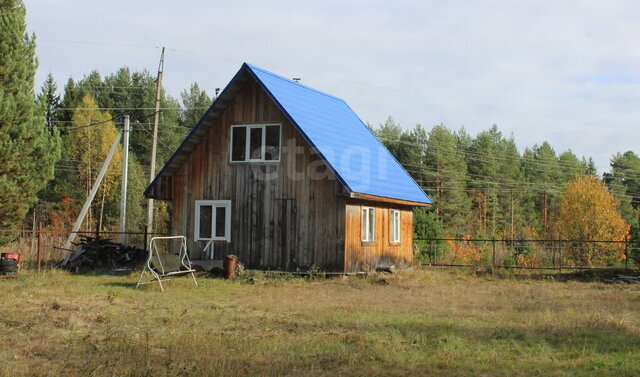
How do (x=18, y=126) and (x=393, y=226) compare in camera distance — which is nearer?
(x=18, y=126)

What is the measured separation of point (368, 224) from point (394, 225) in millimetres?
2883

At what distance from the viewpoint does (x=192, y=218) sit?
23156mm

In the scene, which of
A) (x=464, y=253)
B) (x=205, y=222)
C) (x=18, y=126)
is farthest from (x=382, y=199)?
(x=464, y=253)

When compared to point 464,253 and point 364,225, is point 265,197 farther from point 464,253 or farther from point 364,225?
point 464,253

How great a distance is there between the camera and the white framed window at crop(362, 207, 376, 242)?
22680 mm

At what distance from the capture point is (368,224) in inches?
909

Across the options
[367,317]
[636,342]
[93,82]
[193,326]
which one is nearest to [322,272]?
[367,317]

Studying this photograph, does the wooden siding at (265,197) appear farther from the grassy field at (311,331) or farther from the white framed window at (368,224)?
the grassy field at (311,331)

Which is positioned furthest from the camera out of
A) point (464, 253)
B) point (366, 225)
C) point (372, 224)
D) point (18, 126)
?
point (464, 253)

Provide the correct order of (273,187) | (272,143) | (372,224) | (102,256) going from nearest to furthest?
(273,187)
(272,143)
(372,224)
(102,256)

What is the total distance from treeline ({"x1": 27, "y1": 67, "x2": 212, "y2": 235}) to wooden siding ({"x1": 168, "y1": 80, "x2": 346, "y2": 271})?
22.9m

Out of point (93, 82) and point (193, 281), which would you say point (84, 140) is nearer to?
point (93, 82)

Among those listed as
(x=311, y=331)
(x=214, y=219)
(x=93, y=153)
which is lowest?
(x=311, y=331)

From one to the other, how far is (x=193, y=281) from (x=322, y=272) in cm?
404
